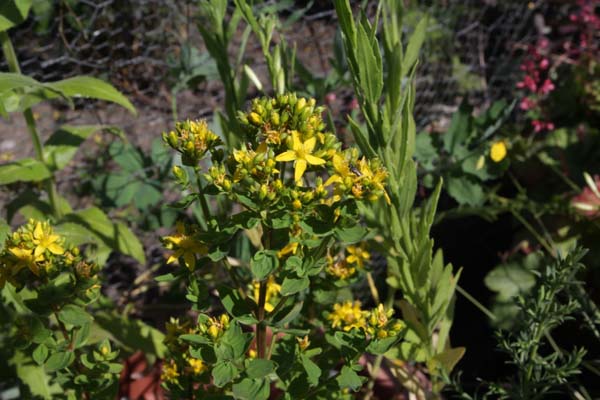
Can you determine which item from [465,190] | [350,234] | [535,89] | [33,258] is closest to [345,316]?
[350,234]

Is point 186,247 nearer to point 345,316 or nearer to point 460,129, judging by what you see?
point 345,316

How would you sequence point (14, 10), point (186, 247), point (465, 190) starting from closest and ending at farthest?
point (186, 247) < point (14, 10) < point (465, 190)

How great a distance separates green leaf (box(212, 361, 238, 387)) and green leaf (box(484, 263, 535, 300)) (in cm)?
112

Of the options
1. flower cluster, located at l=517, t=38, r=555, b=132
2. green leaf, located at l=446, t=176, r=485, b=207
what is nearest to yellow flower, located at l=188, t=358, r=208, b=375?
green leaf, located at l=446, t=176, r=485, b=207

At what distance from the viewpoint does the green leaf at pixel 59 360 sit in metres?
1.05

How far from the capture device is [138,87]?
289 centimetres

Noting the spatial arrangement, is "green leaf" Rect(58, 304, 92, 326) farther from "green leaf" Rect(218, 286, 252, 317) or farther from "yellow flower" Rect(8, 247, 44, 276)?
"green leaf" Rect(218, 286, 252, 317)

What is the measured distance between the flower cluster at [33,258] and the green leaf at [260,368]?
293 mm

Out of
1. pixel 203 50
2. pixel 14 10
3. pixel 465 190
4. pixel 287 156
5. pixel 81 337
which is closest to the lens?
pixel 287 156

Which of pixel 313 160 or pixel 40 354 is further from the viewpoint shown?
pixel 40 354

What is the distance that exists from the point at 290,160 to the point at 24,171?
2.78 feet

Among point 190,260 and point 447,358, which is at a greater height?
point 190,260

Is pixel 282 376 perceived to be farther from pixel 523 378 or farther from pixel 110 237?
pixel 110 237

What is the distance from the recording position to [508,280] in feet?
6.26
